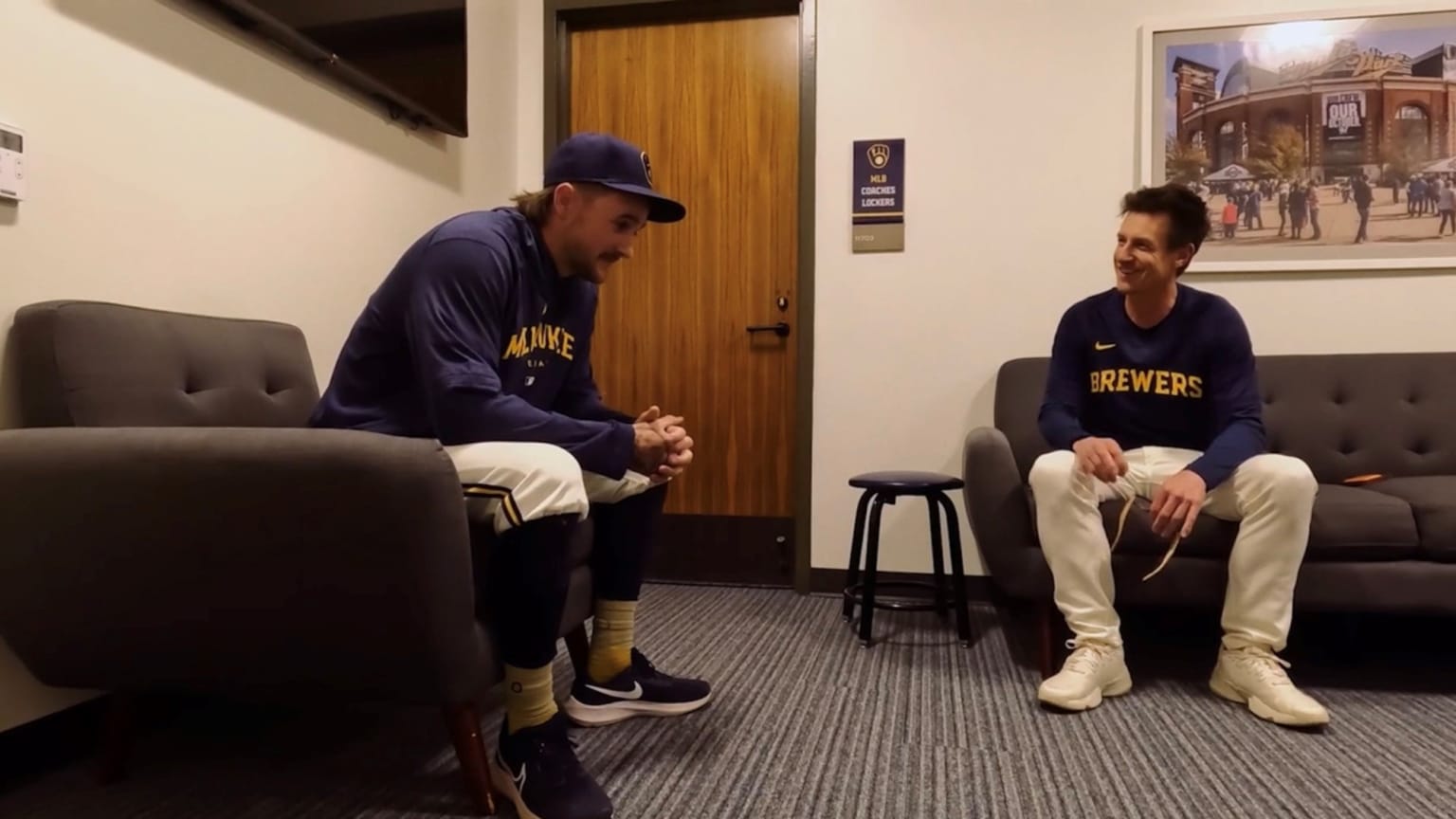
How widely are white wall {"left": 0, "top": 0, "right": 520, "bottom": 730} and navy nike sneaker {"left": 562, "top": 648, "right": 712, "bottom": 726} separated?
0.88 meters

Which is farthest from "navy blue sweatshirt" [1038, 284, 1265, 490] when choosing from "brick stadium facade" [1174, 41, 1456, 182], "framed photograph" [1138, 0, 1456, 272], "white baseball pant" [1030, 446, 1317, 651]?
"brick stadium facade" [1174, 41, 1456, 182]

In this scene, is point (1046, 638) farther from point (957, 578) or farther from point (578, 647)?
point (578, 647)

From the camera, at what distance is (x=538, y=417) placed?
1340 mm

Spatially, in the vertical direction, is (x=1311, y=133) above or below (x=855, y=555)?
above

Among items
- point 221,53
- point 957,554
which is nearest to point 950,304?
point 957,554

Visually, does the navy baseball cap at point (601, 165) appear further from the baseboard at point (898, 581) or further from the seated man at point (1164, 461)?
the baseboard at point (898, 581)

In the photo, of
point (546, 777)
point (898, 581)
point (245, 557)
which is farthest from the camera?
point (898, 581)

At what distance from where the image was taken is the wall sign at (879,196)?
2.79m

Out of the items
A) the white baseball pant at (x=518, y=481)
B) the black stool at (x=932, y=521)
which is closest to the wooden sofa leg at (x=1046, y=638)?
the black stool at (x=932, y=521)

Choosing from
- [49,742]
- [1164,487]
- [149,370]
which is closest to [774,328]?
[1164,487]

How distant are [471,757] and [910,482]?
124 centimetres

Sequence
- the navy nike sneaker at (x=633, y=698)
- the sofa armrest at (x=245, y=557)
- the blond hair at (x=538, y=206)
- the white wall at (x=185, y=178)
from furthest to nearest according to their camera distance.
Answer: the navy nike sneaker at (x=633, y=698) → the blond hair at (x=538, y=206) → the white wall at (x=185, y=178) → the sofa armrest at (x=245, y=557)

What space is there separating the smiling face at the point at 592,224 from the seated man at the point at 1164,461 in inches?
38.8

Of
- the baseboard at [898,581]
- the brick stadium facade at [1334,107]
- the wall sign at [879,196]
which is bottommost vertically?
the baseboard at [898,581]
